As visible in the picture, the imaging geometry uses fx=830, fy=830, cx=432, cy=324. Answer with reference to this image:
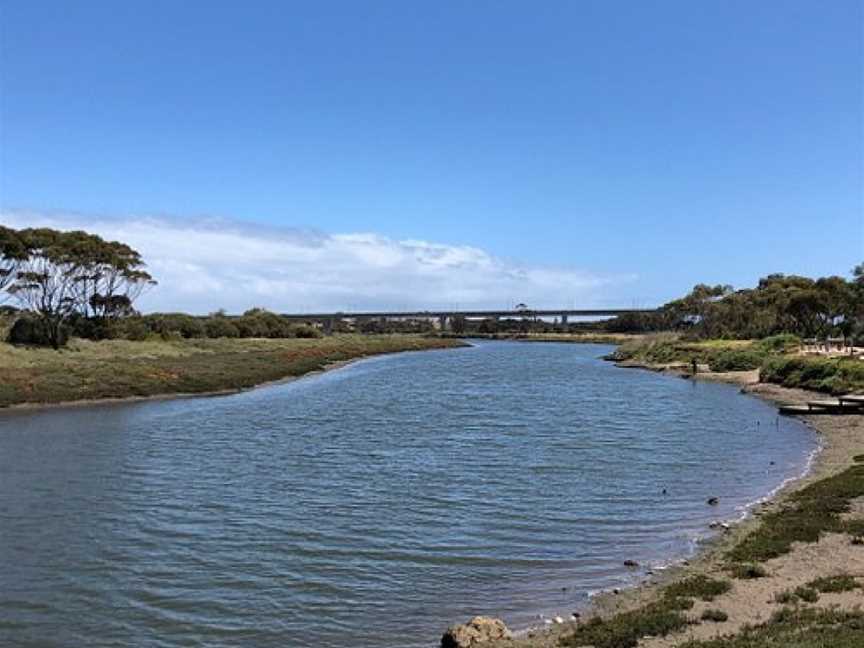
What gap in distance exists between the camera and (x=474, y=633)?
39.8 feet

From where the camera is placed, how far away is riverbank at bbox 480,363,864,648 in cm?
1123

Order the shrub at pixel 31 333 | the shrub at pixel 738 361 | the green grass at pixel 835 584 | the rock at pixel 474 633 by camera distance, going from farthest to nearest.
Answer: the shrub at pixel 738 361
the shrub at pixel 31 333
the green grass at pixel 835 584
the rock at pixel 474 633

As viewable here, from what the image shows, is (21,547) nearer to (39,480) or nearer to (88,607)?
(88,607)

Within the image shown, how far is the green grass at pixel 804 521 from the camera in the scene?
1625 centimetres

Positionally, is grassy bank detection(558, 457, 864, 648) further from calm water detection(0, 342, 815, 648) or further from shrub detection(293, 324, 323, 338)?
shrub detection(293, 324, 323, 338)

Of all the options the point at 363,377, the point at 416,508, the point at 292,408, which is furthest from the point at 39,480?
the point at 363,377

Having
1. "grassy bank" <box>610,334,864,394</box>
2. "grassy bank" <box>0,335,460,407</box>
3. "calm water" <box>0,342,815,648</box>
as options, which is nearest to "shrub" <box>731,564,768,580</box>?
"calm water" <box>0,342,815,648</box>

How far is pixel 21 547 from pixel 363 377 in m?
66.9

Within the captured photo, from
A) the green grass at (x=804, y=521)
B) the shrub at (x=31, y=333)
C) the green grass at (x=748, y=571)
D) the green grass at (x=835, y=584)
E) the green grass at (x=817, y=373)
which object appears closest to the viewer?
the green grass at (x=835, y=584)

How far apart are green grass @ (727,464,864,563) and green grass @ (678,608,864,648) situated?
3940mm

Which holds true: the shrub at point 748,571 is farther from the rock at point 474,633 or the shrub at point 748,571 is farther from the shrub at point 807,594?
the rock at point 474,633

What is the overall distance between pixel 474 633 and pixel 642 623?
2457 mm

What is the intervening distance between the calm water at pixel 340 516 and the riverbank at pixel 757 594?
1.06 meters

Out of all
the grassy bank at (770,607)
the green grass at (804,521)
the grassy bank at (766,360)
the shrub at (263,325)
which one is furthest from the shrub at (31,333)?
the grassy bank at (770,607)
